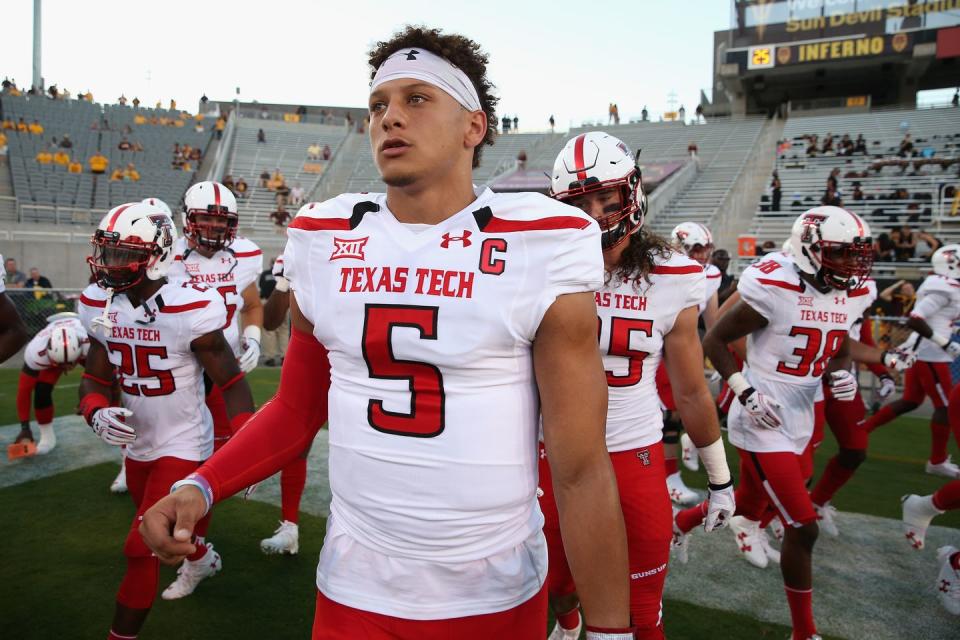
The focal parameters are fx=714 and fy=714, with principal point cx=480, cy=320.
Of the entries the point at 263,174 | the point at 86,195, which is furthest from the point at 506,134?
the point at 86,195

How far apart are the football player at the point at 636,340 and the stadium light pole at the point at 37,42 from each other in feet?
108

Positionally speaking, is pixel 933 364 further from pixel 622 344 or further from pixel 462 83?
pixel 462 83

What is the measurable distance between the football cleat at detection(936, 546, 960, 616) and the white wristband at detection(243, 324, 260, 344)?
16.4 ft

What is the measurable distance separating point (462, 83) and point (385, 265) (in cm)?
56

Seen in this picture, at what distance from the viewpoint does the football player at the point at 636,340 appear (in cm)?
300

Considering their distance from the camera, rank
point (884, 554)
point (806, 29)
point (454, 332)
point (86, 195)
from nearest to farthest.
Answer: point (454, 332)
point (884, 554)
point (86, 195)
point (806, 29)

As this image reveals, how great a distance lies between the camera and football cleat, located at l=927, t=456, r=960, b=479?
707 cm

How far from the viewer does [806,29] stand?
32625 millimetres

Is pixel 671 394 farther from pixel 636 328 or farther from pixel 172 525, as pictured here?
pixel 172 525

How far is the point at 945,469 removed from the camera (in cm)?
713

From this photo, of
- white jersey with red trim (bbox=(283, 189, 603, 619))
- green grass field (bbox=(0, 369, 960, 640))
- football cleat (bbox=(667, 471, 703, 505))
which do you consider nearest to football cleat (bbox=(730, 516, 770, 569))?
green grass field (bbox=(0, 369, 960, 640))

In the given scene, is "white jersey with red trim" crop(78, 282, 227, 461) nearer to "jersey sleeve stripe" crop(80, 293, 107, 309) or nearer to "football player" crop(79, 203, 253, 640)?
"football player" crop(79, 203, 253, 640)

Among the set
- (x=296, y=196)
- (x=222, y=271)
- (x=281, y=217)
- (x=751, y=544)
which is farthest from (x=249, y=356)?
(x=296, y=196)

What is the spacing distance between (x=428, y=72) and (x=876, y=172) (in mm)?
24823
